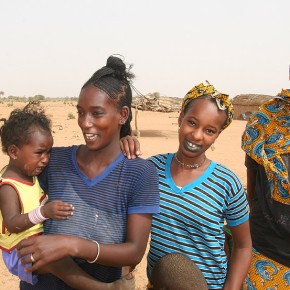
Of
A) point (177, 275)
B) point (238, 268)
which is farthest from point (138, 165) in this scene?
point (238, 268)

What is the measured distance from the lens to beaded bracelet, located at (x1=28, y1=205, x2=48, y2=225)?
1928 millimetres

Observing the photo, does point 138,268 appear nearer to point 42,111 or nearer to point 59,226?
point 42,111

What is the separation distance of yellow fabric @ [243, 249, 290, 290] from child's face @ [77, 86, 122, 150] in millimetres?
1238

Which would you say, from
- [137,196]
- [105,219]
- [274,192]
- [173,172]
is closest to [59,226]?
[105,219]

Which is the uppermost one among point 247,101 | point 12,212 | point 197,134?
point 197,134

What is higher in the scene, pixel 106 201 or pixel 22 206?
pixel 106 201

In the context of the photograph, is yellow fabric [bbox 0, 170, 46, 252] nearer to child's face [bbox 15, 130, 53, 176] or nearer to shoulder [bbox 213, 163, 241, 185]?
child's face [bbox 15, 130, 53, 176]

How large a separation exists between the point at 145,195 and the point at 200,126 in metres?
0.52

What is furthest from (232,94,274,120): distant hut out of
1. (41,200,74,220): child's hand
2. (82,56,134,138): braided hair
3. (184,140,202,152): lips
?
(41,200,74,220): child's hand

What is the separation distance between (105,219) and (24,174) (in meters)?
0.66

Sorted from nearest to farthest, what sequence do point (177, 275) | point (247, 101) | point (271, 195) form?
point (177, 275) → point (271, 195) → point (247, 101)

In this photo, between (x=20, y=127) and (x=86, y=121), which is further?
(x=20, y=127)

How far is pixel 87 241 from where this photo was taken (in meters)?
1.63

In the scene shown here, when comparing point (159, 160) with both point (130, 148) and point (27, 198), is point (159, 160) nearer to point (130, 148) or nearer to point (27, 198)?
point (130, 148)
